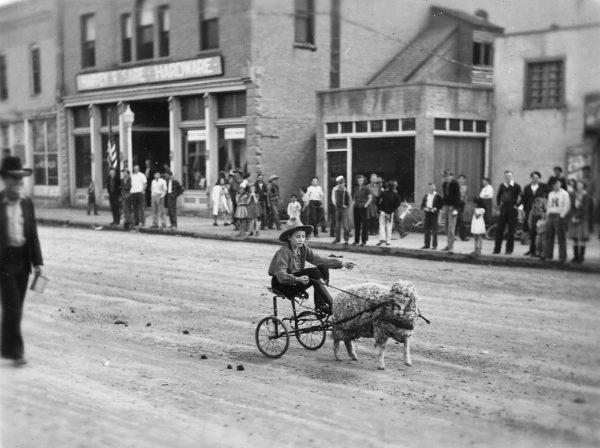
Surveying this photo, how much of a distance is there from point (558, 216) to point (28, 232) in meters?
2.28

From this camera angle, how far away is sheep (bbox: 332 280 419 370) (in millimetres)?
5418

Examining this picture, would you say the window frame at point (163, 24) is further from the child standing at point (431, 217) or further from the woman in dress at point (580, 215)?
the child standing at point (431, 217)

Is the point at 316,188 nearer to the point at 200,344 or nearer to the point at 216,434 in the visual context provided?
the point at 200,344

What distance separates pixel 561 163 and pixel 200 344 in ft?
17.9

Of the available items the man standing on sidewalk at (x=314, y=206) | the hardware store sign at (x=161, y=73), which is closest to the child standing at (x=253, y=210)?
the man standing on sidewalk at (x=314, y=206)

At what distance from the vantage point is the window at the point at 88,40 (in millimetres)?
3379

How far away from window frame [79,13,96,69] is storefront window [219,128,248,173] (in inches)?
726

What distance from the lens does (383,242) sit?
13133mm

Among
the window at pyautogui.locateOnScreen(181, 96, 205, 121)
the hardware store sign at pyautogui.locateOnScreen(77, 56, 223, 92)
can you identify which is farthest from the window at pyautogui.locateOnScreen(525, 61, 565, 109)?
the window at pyautogui.locateOnScreen(181, 96, 205, 121)

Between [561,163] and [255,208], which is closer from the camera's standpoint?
[561,163]

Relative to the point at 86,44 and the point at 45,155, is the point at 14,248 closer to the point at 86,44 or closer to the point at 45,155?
the point at 45,155

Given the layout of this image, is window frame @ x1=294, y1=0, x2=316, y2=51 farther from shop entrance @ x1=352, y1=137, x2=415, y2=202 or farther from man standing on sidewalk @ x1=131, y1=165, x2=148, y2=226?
man standing on sidewalk @ x1=131, y1=165, x2=148, y2=226

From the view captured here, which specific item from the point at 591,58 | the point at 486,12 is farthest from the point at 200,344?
the point at 591,58

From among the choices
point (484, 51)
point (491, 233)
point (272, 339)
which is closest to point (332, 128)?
point (491, 233)
